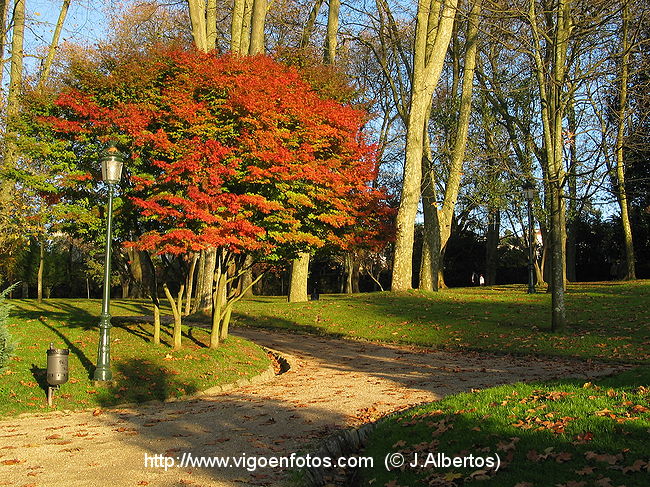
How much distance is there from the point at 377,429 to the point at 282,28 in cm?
2327

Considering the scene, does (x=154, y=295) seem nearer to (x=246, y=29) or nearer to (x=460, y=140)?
(x=246, y=29)

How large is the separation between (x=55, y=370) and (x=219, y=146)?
17.5 ft

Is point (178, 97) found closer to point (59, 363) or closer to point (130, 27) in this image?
point (59, 363)

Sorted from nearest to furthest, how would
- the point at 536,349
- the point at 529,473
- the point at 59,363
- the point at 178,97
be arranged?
the point at 529,473 < the point at 59,363 < the point at 178,97 < the point at 536,349

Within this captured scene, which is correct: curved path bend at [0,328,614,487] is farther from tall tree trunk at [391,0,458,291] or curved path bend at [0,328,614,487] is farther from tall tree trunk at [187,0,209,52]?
tall tree trunk at [187,0,209,52]

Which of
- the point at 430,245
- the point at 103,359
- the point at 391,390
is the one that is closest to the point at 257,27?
the point at 430,245

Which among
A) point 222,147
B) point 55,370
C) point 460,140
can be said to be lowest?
point 55,370

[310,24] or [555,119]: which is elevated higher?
[310,24]

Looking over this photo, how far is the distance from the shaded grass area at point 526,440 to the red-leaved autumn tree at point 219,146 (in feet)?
22.1

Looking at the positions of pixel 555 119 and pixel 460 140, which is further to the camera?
pixel 460 140

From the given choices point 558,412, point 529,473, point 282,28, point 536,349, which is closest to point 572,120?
point 282,28

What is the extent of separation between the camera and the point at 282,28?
2733 centimetres

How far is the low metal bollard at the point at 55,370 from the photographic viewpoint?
10125mm

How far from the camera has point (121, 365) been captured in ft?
41.1
